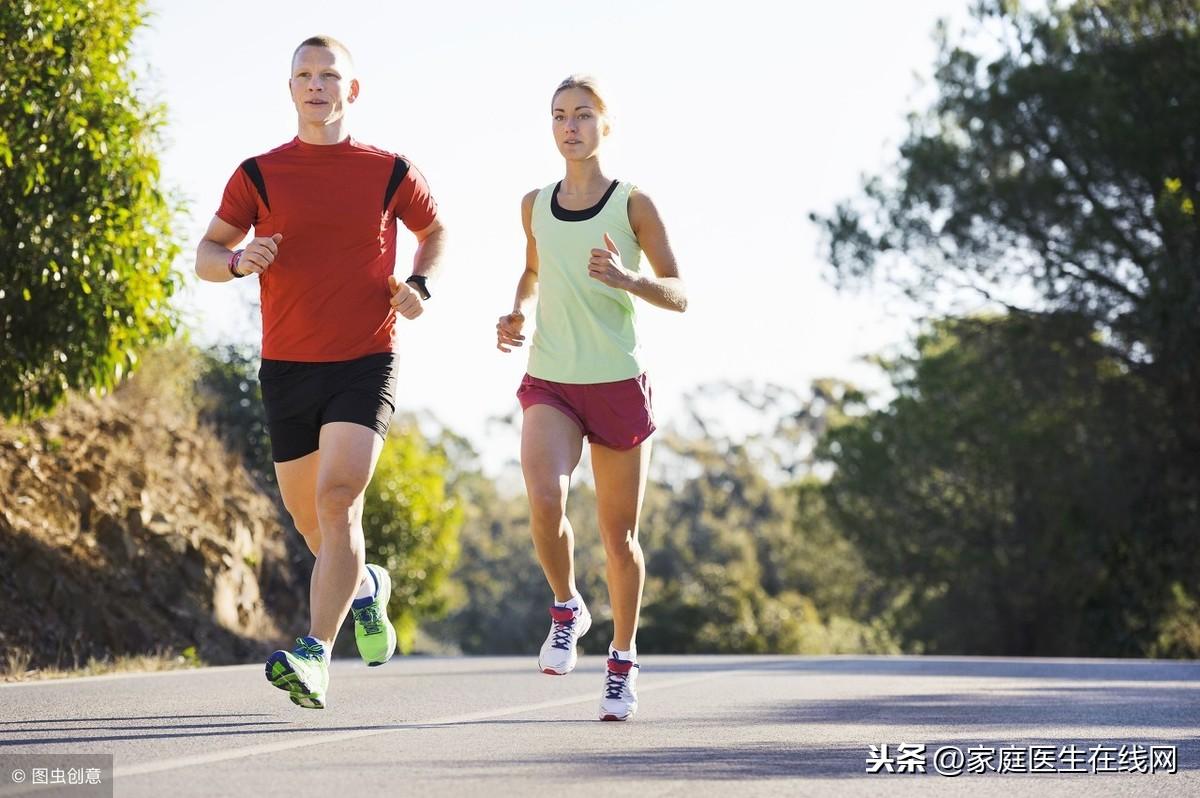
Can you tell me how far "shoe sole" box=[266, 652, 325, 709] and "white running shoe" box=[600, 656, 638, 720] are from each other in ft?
3.77

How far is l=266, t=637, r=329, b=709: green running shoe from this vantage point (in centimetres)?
581

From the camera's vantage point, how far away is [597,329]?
21.9ft

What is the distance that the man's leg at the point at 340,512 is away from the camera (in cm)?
627

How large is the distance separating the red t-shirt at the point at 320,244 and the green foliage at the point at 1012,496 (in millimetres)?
23589

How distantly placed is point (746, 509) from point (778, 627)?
1122 inches

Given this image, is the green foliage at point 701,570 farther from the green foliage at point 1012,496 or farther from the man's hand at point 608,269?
the man's hand at point 608,269

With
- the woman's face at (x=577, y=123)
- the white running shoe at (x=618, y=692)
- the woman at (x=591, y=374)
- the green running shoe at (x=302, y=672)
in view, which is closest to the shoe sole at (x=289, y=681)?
the green running shoe at (x=302, y=672)

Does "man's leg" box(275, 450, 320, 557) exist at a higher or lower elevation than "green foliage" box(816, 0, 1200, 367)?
lower

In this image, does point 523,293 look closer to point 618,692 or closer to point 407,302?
point 407,302

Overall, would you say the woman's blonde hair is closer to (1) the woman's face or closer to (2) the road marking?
(1) the woman's face

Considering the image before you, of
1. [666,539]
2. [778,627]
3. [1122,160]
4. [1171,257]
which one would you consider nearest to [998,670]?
[1171,257]

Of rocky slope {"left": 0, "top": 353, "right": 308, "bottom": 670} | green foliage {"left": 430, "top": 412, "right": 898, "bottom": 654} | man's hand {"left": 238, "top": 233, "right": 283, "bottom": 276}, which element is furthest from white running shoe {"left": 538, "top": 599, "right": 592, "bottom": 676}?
green foliage {"left": 430, "top": 412, "right": 898, "bottom": 654}

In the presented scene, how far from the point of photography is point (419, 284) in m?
6.69

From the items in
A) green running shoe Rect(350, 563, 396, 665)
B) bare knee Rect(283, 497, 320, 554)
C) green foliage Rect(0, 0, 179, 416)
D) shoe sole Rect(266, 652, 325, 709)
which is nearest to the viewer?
shoe sole Rect(266, 652, 325, 709)
